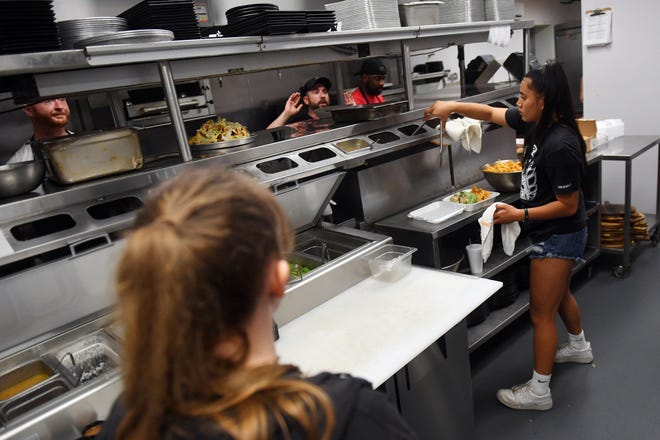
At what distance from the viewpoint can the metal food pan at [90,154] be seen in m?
1.46

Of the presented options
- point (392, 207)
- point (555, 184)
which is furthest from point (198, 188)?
Result: point (392, 207)

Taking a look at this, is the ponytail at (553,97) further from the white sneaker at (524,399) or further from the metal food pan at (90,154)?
the metal food pan at (90,154)

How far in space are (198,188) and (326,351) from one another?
106 cm

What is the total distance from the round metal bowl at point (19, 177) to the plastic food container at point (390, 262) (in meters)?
1.27

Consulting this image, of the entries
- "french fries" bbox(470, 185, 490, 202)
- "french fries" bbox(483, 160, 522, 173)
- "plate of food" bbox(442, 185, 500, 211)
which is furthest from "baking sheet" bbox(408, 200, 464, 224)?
"french fries" bbox(483, 160, 522, 173)

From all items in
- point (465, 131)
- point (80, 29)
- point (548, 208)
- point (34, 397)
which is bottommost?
point (34, 397)

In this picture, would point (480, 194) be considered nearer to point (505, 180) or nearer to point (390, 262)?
point (505, 180)

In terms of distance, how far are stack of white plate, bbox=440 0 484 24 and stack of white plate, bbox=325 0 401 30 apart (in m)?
0.60

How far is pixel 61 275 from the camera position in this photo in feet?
4.77

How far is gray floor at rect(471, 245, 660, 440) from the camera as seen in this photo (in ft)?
7.03

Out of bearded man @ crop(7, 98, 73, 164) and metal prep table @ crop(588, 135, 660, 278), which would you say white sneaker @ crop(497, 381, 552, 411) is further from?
bearded man @ crop(7, 98, 73, 164)

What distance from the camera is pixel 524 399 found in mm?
2266

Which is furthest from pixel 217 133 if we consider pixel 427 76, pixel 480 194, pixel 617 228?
pixel 427 76

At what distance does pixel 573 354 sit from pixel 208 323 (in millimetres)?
2501
